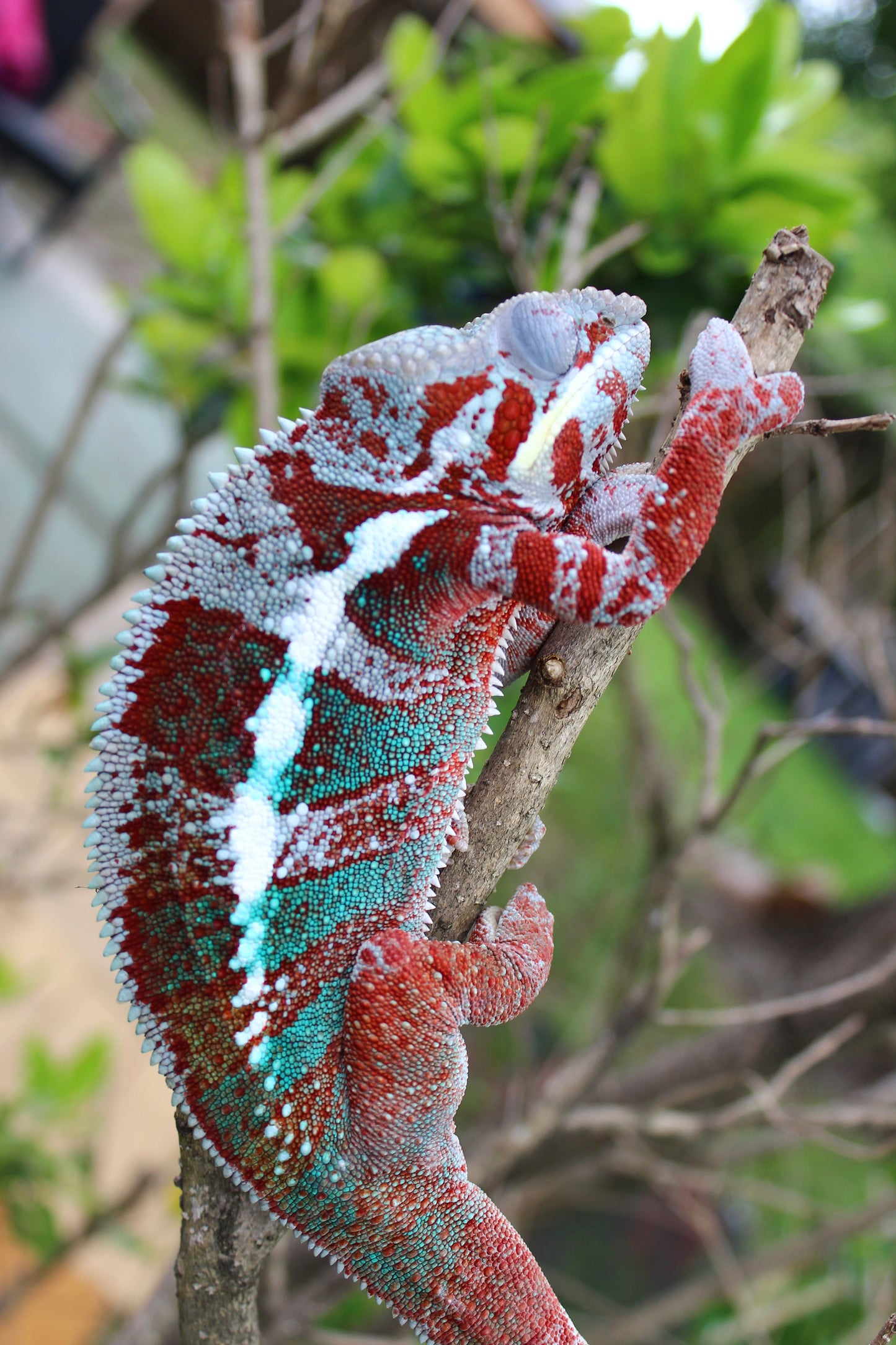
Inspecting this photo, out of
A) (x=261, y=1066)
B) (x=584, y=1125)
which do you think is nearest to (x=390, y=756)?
(x=261, y=1066)

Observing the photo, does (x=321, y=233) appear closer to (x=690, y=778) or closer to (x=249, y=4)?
(x=249, y=4)

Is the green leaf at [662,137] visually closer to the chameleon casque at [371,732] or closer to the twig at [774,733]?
the chameleon casque at [371,732]

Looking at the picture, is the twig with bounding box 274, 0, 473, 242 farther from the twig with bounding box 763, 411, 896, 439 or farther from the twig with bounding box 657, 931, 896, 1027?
the twig with bounding box 657, 931, 896, 1027

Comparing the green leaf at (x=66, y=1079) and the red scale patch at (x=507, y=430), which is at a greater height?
the red scale patch at (x=507, y=430)

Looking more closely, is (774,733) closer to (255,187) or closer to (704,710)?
(704,710)

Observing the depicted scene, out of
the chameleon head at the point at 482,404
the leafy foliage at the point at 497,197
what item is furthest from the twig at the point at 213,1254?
the leafy foliage at the point at 497,197

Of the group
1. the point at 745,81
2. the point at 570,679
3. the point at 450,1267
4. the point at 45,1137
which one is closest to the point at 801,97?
the point at 745,81

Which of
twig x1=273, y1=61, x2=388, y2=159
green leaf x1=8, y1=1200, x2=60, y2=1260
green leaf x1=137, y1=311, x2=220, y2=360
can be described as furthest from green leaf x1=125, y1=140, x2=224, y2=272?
green leaf x1=8, y1=1200, x2=60, y2=1260
